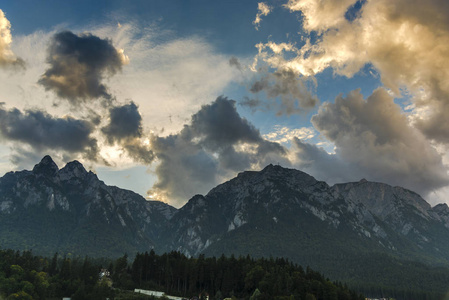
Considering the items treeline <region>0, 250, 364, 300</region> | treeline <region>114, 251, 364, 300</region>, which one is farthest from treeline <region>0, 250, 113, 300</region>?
treeline <region>114, 251, 364, 300</region>

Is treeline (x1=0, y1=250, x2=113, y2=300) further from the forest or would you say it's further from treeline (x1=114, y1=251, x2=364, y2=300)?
treeline (x1=114, y1=251, x2=364, y2=300)

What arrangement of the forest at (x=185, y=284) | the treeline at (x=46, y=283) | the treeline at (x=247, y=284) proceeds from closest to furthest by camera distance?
the treeline at (x=46, y=283) → the forest at (x=185, y=284) → the treeline at (x=247, y=284)

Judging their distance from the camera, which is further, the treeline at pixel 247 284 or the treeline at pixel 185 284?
the treeline at pixel 247 284

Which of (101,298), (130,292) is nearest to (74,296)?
(101,298)

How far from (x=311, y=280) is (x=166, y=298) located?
78022 mm

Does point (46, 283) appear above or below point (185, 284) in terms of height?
Answer: below

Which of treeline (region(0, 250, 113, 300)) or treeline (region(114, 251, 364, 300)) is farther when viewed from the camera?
treeline (region(114, 251, 364, 300))

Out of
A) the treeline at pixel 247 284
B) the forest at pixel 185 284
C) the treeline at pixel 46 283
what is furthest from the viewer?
the treeline at pixel 247 284

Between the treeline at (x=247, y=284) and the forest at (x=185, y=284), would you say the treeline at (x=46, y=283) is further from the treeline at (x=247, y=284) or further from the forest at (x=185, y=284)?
the treeline at (x=247, y=284)

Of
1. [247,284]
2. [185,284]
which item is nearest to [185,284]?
[185,284]

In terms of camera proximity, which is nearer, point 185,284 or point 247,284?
point 247,284

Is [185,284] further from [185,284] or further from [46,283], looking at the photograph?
[46,283]

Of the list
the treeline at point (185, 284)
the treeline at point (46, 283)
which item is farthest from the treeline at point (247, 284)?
the treeline at point (46, 283)

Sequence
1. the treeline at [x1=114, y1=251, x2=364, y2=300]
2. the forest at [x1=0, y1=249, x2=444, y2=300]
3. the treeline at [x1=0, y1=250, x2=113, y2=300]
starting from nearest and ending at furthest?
the treeline at [x1=0, y1=250, x2=113, y2=300] → the forest at [x1=0, y1=249, x2=444, y2=300] → the treeline at [x1=114, y1=251, x2=364, y2=300]
